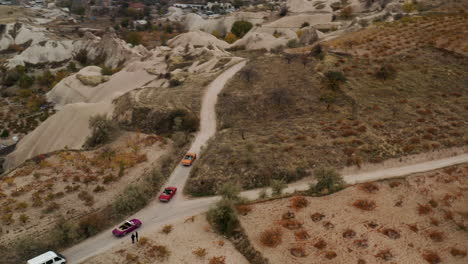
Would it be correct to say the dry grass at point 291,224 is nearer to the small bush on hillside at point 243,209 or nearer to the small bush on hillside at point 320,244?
the small bush on hillside at point 320,244

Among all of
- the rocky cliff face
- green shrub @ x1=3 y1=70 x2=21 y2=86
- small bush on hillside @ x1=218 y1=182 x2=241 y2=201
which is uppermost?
small bush on hillside @ x1=218 y1=182 x2=241 y2=201

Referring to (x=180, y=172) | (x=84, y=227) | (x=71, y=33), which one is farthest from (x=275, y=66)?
(x=71, y=33)

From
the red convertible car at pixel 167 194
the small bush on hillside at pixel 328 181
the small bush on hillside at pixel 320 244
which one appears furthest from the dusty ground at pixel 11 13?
the small bush on hillside at pixel 320 244

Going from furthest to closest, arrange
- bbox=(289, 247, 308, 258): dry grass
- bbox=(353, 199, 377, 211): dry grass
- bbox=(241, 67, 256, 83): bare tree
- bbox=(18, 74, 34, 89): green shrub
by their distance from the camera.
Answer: bbox=(18, 74, 34, 89): green shrub → bbox=(241, 67, 256, 83): bare tree → bbox=(353, 199, 377, 211): dry grass → bbox=(289, 247, 308, 258): dry grass

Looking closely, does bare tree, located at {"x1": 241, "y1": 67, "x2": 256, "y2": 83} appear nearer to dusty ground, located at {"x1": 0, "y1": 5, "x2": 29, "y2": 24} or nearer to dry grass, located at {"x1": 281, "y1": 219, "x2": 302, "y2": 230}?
dry grass, located at {"x1": 281, "y1": 219, "x2": 302, "y2": 230}

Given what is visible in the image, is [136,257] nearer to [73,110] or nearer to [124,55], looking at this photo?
[73,110]

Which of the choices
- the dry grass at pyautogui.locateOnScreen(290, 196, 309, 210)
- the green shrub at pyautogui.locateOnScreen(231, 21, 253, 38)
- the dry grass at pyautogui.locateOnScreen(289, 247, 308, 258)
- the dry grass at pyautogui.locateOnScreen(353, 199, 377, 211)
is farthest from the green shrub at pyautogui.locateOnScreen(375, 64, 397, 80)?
the green shrub at pyautogui.locateOnScreen(231, 21, 253, 38)
